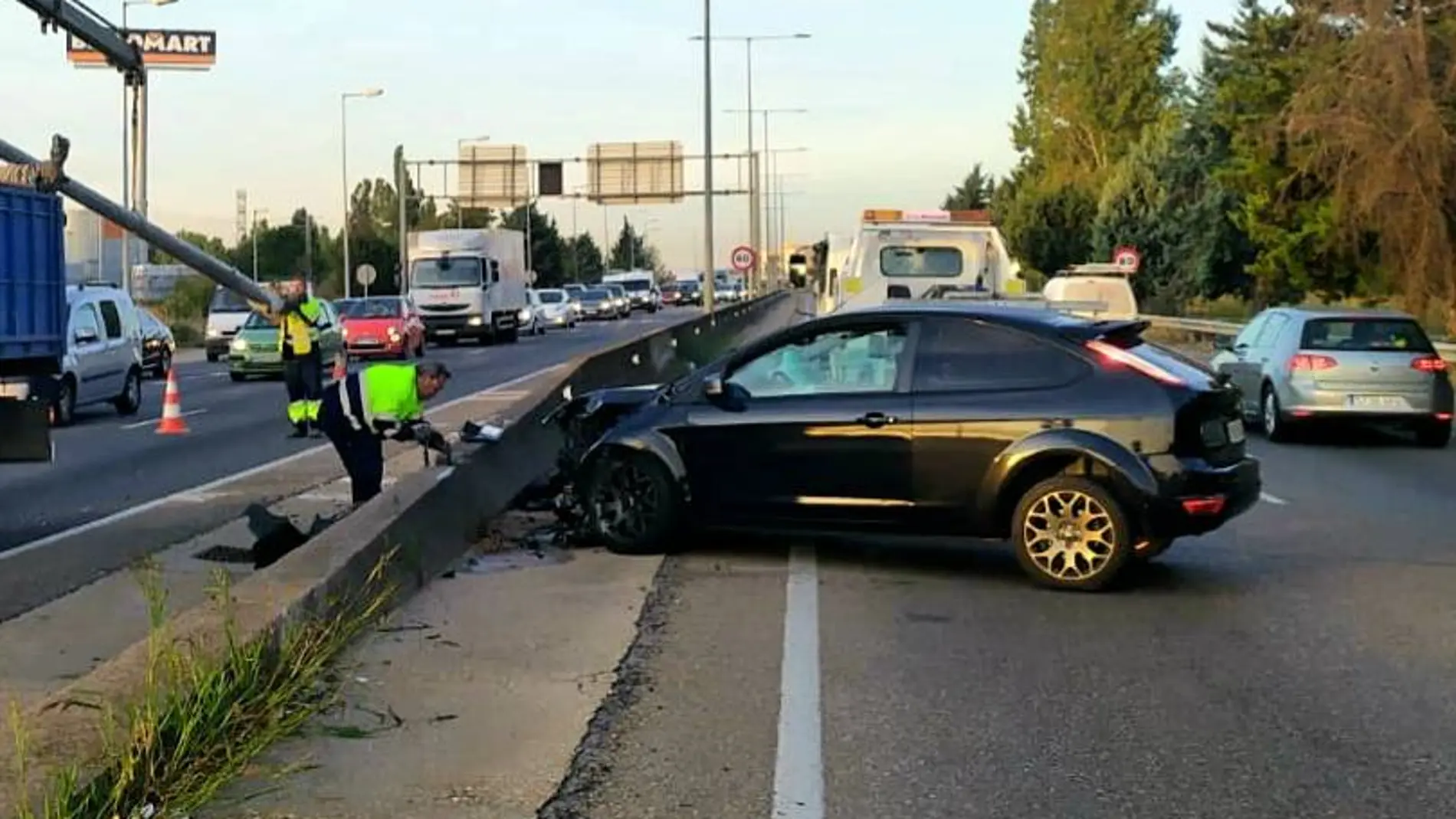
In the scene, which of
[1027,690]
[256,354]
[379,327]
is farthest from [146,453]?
[379,327]

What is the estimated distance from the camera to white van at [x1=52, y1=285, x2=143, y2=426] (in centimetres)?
2092

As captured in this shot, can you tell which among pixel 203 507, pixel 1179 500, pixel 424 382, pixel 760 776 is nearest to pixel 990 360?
pixel 1179 500

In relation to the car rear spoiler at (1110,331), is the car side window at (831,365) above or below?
below

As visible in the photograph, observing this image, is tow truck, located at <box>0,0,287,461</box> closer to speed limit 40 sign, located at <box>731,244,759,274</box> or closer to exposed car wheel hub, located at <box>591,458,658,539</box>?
exposed car wheel hub, located at <box>591,458,658,539</box>

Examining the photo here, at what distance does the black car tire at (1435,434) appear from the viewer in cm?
1802

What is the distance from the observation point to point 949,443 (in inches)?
368

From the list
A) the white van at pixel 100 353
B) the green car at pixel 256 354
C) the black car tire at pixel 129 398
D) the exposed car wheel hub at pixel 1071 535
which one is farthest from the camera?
the green car at pixel 256 354

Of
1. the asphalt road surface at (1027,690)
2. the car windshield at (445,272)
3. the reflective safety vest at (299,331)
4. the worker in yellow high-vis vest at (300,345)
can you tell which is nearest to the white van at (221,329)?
the car windshield at (445,272)

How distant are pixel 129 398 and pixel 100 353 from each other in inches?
44.5

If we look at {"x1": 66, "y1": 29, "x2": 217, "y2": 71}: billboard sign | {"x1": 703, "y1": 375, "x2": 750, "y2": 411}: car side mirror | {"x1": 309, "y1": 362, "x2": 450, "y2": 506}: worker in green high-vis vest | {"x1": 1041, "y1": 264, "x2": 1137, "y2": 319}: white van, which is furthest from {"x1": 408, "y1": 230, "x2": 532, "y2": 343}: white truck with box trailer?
{"x1": 703, "y1": 375, "x2": 750, "y2": 411}: car side mirror

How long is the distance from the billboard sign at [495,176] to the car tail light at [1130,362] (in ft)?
182

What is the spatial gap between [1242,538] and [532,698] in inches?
239

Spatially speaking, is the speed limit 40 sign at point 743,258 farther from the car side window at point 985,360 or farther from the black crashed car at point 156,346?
the car side window at point 985,360

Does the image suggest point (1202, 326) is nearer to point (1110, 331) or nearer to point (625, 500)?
point (1110, 331)
